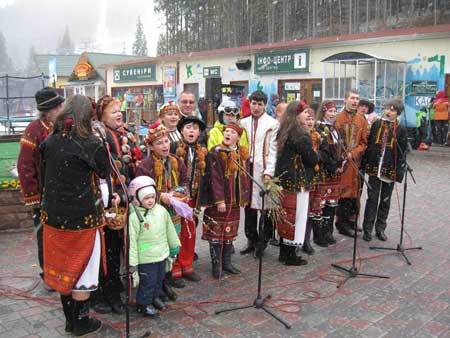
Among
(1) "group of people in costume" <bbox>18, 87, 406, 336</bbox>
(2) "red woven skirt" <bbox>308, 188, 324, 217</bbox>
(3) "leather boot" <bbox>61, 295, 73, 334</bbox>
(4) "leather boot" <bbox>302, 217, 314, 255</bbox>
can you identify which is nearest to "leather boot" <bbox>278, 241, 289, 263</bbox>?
(1) "group of people in costume" <bbox>18, 87, 406, 336</bbox>

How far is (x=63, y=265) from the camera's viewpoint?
138 inches

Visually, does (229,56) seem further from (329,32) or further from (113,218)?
(113,218)

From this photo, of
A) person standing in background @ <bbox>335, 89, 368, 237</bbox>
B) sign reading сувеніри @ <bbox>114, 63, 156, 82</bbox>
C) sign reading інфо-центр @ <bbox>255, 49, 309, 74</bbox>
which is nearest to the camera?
person standing in background @ <bbox>335, 89, 368, 237</bbox>

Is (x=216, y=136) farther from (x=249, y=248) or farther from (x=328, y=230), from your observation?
(x=328, y=230)

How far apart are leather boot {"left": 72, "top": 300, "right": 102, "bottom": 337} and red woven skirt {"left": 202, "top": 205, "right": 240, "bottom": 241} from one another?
1.60 metres

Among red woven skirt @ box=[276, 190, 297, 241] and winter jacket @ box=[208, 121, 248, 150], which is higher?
winter jacket @ box=[208, 121, 248, 150]

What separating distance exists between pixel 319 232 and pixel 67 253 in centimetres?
347

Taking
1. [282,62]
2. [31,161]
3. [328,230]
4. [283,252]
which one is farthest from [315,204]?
[282,62]

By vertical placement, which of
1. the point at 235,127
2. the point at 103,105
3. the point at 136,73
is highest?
the point at 136,73

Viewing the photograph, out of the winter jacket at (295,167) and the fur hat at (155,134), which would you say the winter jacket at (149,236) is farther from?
the winter jacket at (295,167)

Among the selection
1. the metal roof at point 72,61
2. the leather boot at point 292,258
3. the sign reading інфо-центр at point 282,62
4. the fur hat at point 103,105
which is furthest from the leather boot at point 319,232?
the metal roof at point 72,61

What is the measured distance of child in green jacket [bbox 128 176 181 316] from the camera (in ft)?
12.8

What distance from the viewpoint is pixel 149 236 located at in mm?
3955

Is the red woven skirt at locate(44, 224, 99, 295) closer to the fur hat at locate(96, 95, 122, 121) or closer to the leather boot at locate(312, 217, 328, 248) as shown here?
the fur hat at locate(96, 95, 122, 121)
